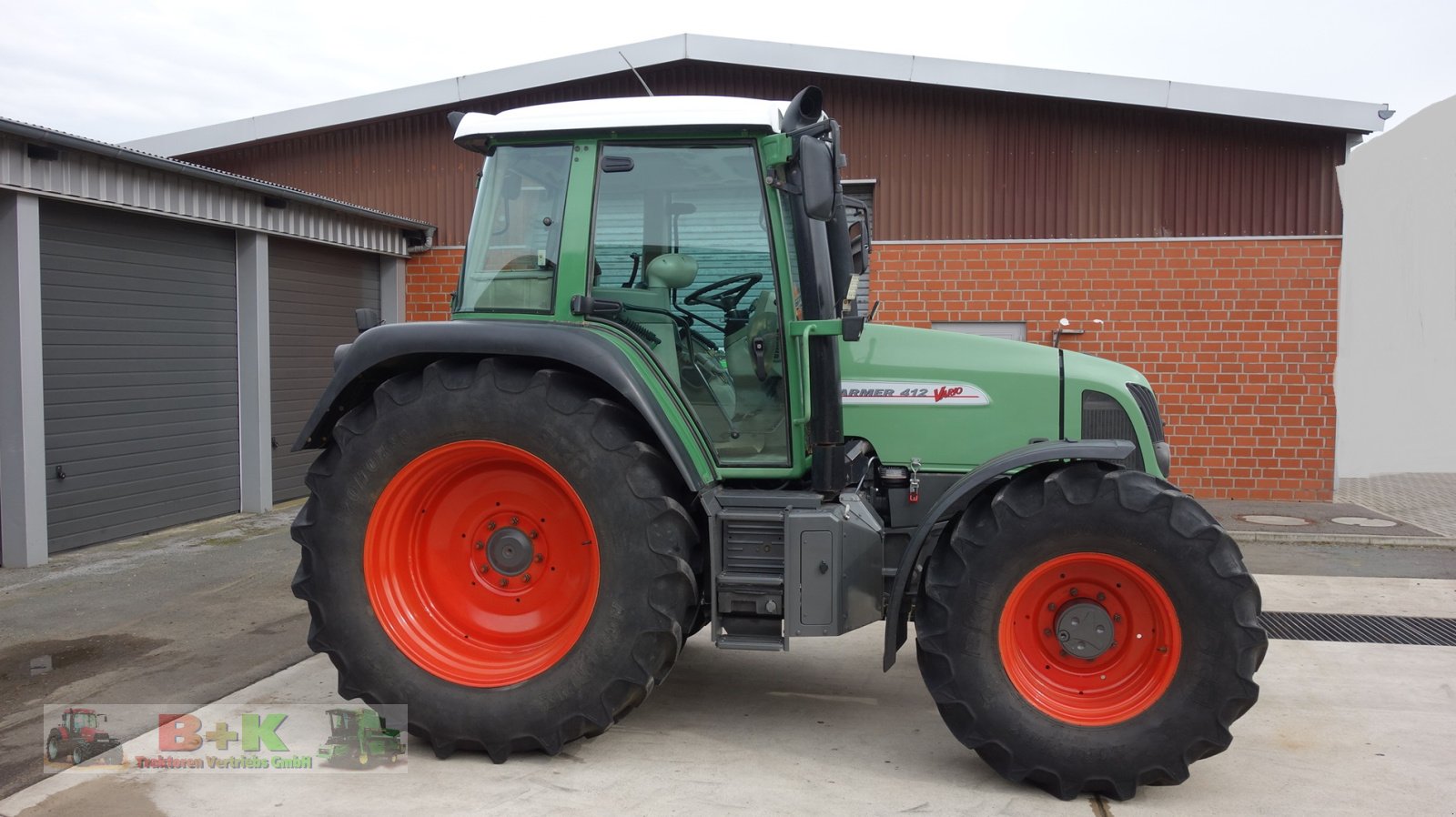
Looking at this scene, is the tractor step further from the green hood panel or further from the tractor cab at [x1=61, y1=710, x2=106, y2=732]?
the tractor cab at [x1=61, y1=710, x2=106, y2=732]

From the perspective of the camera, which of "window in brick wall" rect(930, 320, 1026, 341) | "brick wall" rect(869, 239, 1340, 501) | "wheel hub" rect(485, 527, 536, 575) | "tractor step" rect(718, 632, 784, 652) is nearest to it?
"tractor step" rect(718, 632, 784, 652)

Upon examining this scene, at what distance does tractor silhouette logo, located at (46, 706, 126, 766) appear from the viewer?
159 inches

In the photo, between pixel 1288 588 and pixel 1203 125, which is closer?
pixel 1288 588

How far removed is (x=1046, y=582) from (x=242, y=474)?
881cm

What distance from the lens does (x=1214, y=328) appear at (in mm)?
11258

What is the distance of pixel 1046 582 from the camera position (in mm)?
3852

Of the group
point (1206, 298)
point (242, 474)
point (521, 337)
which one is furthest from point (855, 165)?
point (521, 337)

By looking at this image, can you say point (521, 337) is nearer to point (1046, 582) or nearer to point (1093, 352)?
point (1046, 582)

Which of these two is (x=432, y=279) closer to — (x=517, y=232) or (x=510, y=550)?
(x=517, y=232)

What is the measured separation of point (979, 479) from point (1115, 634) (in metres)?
0.76

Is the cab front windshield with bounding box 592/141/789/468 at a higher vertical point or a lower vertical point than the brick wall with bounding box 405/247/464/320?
lower

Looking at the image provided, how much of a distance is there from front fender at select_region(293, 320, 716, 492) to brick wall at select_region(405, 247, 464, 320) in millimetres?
8537

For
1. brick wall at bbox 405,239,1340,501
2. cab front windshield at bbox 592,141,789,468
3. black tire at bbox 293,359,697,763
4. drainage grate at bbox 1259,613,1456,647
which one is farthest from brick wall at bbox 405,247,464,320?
drainage grate at bbox 1259,613,1456,647

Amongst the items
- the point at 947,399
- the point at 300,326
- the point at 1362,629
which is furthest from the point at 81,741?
the point at 300,326
